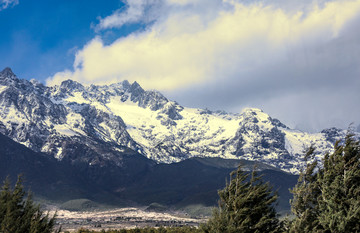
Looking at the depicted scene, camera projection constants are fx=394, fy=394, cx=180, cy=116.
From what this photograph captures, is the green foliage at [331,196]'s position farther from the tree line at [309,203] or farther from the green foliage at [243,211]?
the green foliage at [243,211]

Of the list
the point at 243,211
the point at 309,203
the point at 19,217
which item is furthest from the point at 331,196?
the point at 19,217

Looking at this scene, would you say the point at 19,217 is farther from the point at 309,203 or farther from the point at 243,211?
the point at 309,203

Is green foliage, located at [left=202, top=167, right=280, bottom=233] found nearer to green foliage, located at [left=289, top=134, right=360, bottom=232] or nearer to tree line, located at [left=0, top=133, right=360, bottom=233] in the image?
tree line, located at [left=0, top=133, right=360, bottom=233]

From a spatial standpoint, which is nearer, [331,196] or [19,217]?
[331,196]

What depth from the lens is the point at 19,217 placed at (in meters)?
74.3

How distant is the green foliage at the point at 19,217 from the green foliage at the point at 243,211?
3113 centimetres

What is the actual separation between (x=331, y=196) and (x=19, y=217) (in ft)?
183

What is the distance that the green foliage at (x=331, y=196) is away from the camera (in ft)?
181

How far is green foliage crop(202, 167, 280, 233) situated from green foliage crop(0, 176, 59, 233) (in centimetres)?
3113

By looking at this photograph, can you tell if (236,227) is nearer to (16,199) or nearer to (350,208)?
(350,208)

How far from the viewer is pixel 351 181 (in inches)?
2405

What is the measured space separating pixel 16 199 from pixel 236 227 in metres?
46.8

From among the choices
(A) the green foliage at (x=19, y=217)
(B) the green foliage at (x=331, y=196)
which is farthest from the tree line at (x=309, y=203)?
(A) the green foliage at (x=19, y=217)

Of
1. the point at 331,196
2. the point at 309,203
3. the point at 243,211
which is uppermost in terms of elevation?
the point at 331,196
